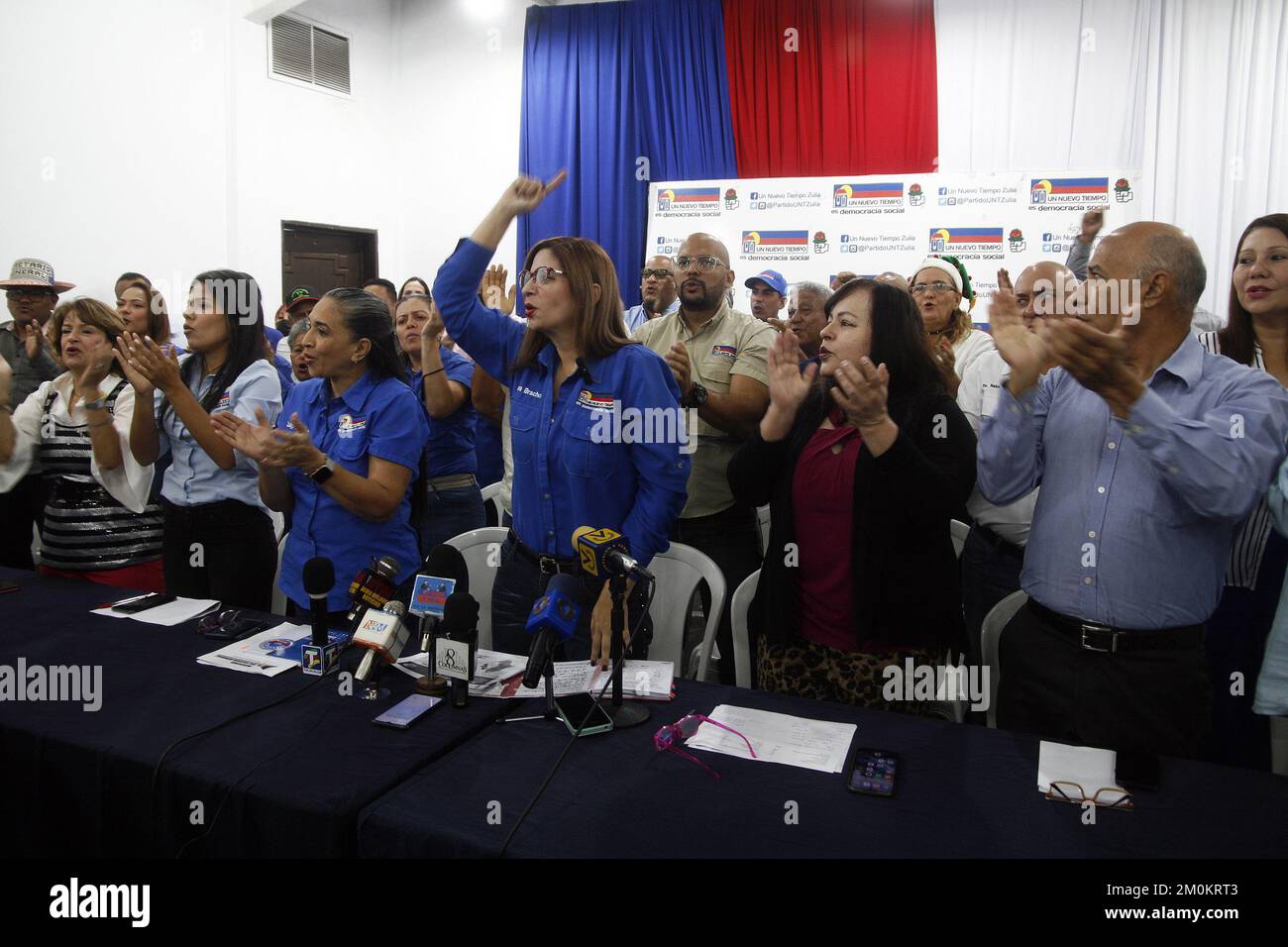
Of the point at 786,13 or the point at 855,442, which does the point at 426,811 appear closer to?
the point at 855,442

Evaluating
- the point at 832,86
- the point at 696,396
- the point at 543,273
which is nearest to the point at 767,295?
the point at 696,396

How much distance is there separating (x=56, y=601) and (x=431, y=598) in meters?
1.25

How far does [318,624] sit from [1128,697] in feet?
5.44

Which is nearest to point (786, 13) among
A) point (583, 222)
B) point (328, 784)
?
point (583, 222)

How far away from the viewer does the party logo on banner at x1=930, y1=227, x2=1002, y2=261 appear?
5.47 metres

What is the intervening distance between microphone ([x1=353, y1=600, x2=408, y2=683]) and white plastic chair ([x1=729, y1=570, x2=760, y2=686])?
863 millimetres

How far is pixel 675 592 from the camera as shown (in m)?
2.38

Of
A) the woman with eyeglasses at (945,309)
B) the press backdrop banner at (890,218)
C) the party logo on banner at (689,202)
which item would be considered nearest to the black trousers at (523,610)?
the woman with eyeglasses at (945,309)

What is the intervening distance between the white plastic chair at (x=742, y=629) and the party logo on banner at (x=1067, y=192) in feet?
14.2

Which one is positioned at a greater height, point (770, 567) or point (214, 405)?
point (214, 405)

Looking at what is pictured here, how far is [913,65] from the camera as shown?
5.97 m

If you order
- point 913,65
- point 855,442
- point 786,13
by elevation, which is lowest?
point 855,442

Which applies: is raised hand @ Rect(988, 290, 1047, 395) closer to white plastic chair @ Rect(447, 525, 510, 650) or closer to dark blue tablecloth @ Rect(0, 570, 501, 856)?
dark blue tablecloth @ Rect(0, 570, 501, 856)

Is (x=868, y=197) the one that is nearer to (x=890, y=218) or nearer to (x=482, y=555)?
(x=890, y=218)
